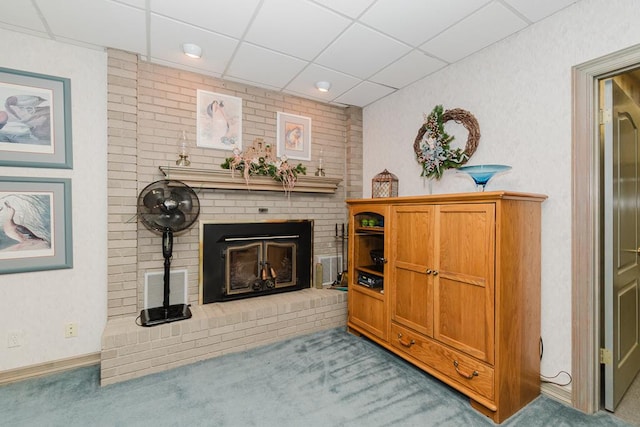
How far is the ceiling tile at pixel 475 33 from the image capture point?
1988mm

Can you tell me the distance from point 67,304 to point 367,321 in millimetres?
2598

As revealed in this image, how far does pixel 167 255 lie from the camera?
2.54 m

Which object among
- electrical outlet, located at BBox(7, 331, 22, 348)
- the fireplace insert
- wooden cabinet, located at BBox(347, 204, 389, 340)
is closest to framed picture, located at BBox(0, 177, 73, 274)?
electrical outlet, located at BBox(7, 331, 22, 348)

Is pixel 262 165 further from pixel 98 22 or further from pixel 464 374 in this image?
pixel 464 374

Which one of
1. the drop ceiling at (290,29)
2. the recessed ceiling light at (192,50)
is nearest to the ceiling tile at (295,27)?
the drop ceiling at (290,29)

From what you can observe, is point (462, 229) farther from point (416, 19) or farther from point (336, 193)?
point (336, 193)

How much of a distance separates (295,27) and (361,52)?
2.03 ft

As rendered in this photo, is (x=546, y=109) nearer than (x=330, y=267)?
Yes

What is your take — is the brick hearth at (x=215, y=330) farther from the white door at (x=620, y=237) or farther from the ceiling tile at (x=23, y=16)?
the ceiling tile at (x=23, y=16)

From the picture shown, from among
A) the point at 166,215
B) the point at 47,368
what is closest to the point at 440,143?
the point at 166,215

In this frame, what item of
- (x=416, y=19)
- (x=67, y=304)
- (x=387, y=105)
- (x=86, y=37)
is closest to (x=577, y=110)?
(x=416, y=19)

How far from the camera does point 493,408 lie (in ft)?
5.85

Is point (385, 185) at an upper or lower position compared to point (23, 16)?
lower

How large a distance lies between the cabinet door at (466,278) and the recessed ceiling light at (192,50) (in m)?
2.31
